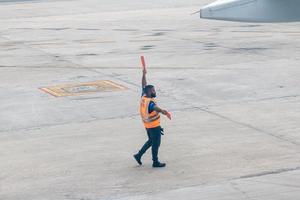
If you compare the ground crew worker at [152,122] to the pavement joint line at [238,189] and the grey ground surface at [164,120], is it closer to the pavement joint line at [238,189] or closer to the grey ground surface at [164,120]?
the grey ground surface at [164,120]

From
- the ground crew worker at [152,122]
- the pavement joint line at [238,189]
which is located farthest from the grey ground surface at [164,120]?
the ground crew worker at [152,122]

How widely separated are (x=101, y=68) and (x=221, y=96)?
7.64 metres

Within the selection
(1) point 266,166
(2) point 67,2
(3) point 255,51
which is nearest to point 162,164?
(1) point 266,166

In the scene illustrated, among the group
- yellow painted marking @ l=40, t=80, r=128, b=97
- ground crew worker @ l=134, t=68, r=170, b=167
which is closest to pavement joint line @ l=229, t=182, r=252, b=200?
ground crew worker @ l=134, t=68, r=170, b=167

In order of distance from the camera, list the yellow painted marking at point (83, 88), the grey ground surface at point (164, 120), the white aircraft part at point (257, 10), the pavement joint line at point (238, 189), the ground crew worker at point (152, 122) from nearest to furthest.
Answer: the white aircraft part at point (257, 10) → the pavement joint line at point (238, 189) → the grey ground surface at point (164, 120) → the ground crew worker at point (152, 122) → the yellow painted marking at point (83, 88)

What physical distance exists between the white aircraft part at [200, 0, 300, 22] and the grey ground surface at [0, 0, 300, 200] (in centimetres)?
504

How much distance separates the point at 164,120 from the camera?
21.8 meters

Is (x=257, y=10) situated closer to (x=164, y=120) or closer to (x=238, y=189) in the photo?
(x=238, y=189)

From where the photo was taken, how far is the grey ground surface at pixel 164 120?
1603 cm

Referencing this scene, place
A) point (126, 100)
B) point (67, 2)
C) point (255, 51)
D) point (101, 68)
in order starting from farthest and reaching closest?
1. point (67, 2)
2. point (255, 51)
3. point (101, 68)
4. point (126, 100)

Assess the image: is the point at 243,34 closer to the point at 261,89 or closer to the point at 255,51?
the point at 255,51

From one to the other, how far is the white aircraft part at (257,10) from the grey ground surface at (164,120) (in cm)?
504

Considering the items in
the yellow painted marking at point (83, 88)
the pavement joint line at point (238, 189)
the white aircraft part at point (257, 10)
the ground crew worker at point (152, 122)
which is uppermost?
the white aircraft part at point (257, 10)

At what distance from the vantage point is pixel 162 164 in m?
17.2
